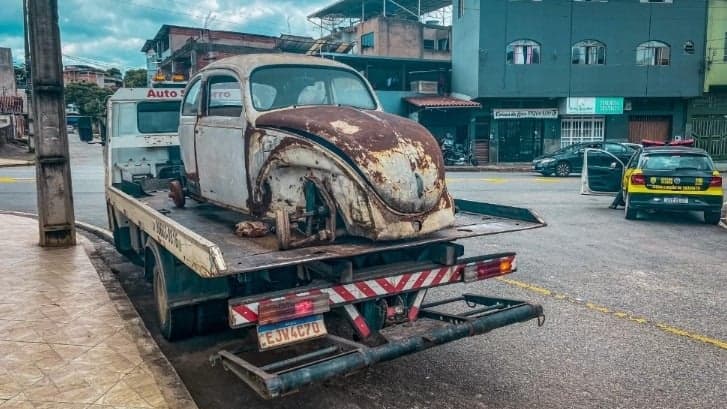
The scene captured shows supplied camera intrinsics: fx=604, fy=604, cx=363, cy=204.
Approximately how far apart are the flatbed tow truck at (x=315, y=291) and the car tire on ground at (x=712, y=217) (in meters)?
8.51

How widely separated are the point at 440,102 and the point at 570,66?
6.94 metres

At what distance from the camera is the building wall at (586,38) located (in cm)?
3019

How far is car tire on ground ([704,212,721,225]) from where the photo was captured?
12.5 metres

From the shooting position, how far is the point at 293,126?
194 inches

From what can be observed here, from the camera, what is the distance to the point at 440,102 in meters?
30.6

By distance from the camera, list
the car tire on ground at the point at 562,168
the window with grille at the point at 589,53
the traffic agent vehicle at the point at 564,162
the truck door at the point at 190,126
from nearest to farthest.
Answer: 1. the truck door at the point at 190,126
2. the traffic agent vehicle at the point at 564,162
3. the car tire on ground at the point at 562,168
4. the window with grille at the point at 589,53

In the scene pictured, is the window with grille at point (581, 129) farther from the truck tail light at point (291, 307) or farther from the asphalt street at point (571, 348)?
the truck tail light at point (291, 307)

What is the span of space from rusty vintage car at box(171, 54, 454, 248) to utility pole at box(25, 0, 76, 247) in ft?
13.1

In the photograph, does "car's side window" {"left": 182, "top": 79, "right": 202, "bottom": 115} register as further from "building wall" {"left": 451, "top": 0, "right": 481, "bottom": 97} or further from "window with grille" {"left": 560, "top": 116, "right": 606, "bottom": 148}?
"window with grille" {"left": 560, "top": 116, "right": 606, "bottom": 148}

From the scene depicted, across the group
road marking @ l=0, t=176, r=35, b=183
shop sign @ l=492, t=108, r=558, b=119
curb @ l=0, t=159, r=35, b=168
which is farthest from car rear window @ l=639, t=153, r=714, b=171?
curb @ l=0, t=159, r=35, b=168

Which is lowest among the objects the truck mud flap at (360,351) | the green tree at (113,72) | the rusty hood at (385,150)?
the truck mud flap at (360,351)

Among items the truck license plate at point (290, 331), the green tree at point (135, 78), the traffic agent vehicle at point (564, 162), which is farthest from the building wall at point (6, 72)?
the truck license plate at point (290, 331)

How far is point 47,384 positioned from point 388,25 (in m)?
36.4

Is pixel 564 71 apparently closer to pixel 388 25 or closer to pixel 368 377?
pixel 388 25
